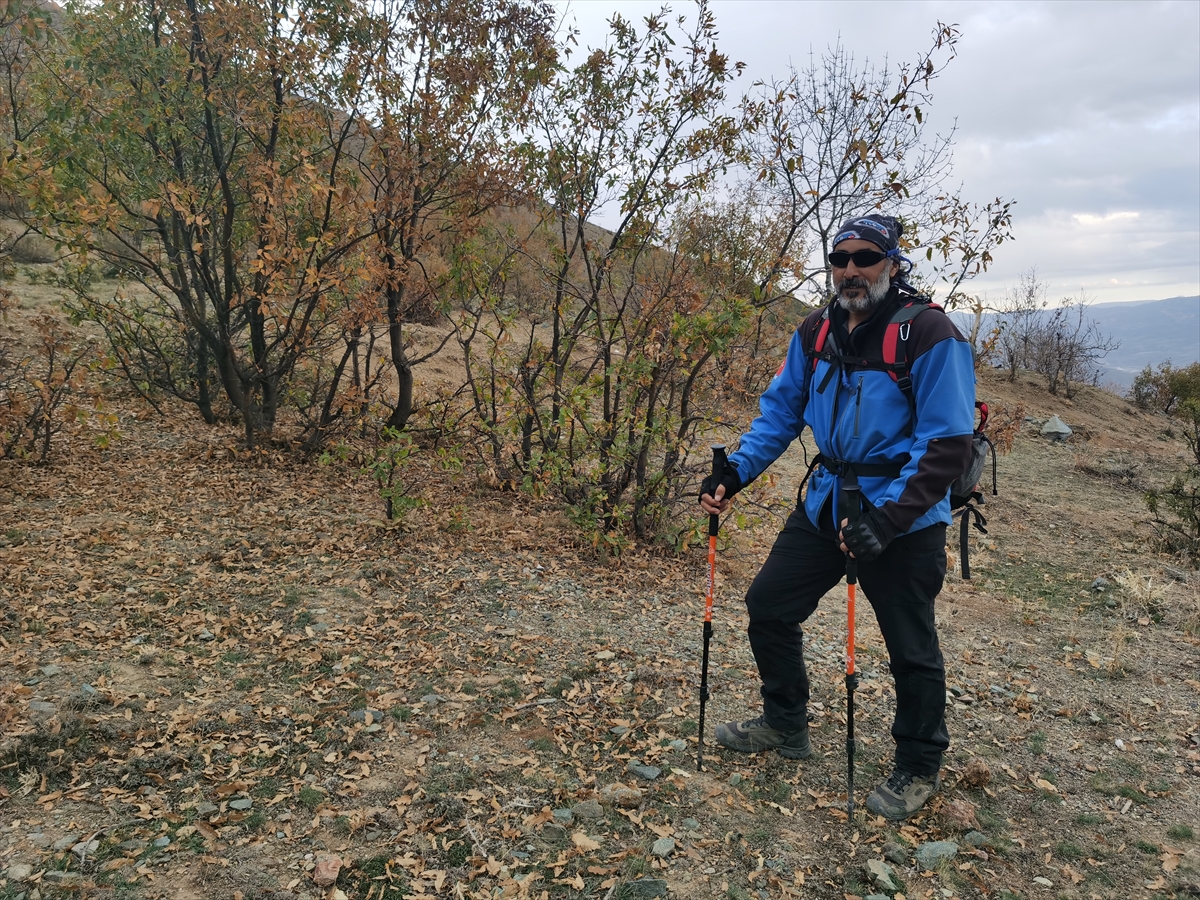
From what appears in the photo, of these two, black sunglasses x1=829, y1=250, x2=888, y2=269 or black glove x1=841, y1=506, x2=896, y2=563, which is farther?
black sunglasses x1=829, y1=250, x2=888, y2=269

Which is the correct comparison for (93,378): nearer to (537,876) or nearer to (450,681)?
(450,681)

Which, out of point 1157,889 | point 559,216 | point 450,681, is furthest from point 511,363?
point 1157,889

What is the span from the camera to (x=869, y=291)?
3135mm

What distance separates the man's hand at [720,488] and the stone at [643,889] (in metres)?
1.50

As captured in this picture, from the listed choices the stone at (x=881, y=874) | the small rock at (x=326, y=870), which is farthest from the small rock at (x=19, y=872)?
the stone at (x=881, y=874)

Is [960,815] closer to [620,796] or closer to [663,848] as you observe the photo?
[663,848]

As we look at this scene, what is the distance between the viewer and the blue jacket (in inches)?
113

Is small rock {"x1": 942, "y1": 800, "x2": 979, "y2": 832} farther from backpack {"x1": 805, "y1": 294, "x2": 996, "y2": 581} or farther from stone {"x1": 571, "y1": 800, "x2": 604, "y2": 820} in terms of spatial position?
stone {"x1": 571, "y1": 800, "x2": 604, "y2": 820}

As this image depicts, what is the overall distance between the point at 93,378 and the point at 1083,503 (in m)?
13.2

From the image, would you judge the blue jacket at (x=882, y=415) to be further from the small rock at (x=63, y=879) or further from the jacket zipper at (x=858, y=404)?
the small rock at (x=63, y=879)

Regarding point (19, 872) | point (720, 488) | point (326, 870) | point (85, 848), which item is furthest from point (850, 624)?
point (19, 872)

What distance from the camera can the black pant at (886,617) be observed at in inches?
121

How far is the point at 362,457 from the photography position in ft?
24.8

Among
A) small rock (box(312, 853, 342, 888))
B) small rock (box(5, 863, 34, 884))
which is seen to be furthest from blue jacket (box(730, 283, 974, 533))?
small rock (box(5, 863, 34, 884))
